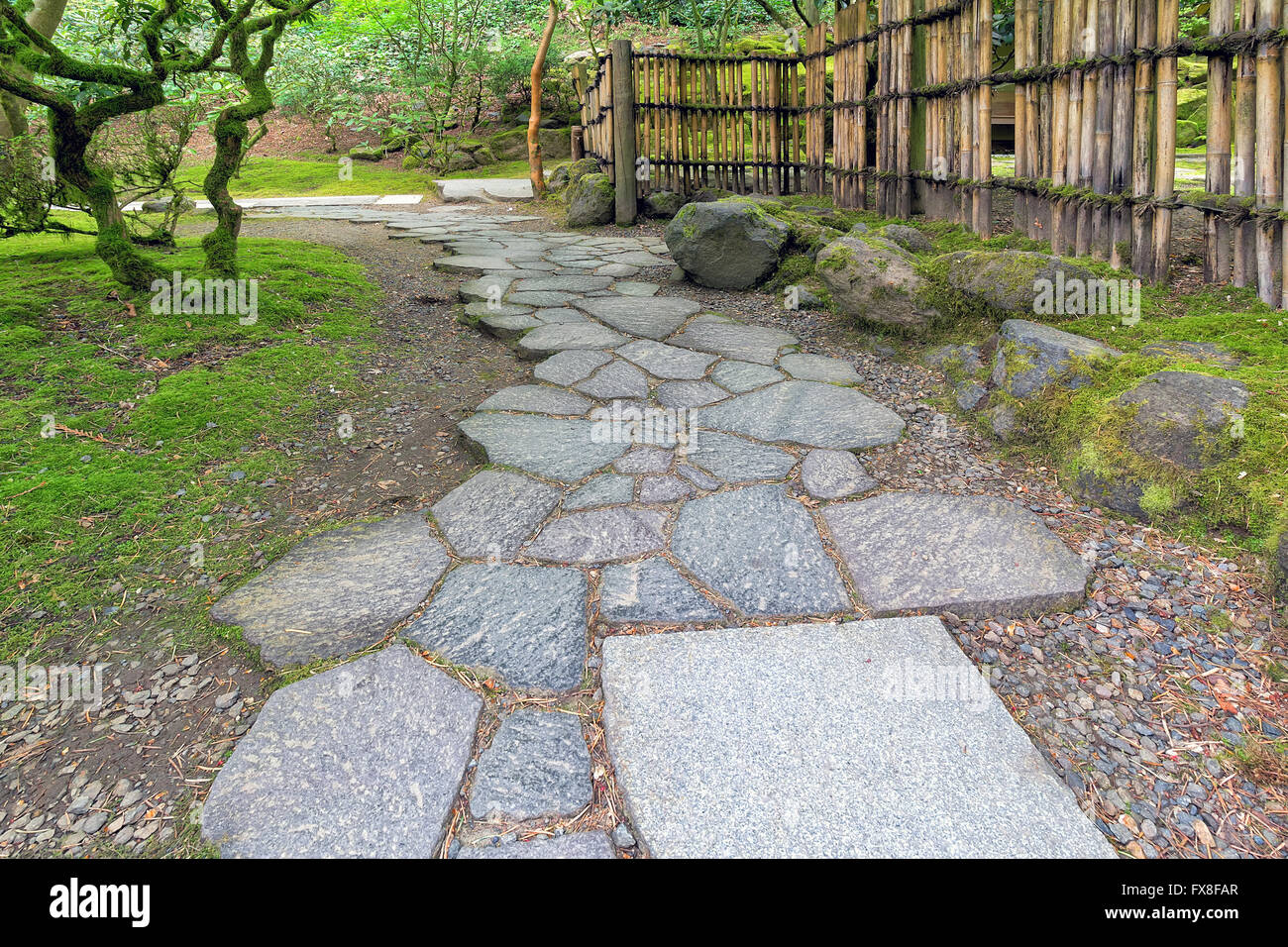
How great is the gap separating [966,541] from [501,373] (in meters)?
2.61

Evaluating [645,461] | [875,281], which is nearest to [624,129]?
[875,281]

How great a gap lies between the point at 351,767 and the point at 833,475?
1987mm

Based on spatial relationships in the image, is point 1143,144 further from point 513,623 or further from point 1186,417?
point 513,623

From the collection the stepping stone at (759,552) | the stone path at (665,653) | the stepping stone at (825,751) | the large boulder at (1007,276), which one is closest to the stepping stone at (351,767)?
the stone path at (665,653)

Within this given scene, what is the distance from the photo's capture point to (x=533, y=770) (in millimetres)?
1772

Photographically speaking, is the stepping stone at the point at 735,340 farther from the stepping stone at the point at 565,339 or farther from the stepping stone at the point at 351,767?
the stepping stone at the point at 351,767

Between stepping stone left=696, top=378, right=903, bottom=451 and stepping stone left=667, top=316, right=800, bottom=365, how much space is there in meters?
0.54

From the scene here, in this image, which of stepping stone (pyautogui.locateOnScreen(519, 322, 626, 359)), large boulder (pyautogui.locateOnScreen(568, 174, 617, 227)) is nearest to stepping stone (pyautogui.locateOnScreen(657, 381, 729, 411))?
stepping stone (pyautogui.locateOnScreen(519, 322, 626, 359))

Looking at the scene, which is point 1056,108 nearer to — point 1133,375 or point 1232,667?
point 1133,375

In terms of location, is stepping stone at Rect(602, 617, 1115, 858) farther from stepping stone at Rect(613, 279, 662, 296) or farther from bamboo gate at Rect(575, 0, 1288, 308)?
stepping stone at Rect(613, 279, 662, 296)

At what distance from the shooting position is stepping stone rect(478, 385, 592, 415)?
3670mm

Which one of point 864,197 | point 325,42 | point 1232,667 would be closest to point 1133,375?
point 1232,667

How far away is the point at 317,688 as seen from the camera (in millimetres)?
1976

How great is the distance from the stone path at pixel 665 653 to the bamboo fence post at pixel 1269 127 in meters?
1.64
